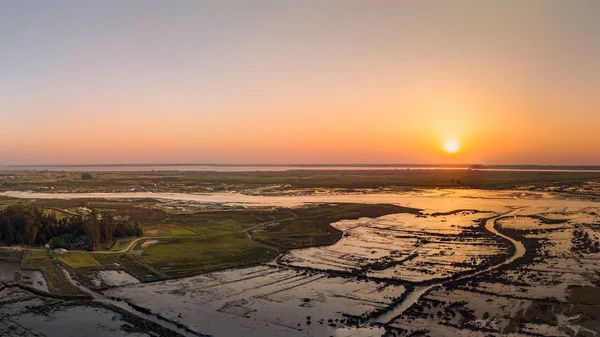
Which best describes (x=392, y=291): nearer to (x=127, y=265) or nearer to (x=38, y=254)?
(x=127, y=265)

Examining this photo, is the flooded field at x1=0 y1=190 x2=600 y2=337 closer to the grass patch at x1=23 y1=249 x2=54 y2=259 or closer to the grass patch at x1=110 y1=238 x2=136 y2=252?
the grass patch at x1=23 y1=249 x2=54 y2=259

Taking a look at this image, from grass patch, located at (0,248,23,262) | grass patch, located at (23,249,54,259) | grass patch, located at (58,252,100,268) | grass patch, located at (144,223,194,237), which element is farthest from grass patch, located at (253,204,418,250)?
grass patch, located at (0,248,23,262)

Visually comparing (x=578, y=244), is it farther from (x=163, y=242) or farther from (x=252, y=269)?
(x=163, y=242)

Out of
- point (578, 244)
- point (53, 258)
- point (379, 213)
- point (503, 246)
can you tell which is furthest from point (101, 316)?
point (379, 213)

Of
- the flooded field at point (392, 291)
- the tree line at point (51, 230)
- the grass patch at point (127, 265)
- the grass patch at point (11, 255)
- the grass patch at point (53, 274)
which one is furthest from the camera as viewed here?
the tree line at point (51, 230)

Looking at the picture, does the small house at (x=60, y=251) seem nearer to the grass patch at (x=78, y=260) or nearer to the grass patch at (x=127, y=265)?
the grass patch at (x=78, y=260)

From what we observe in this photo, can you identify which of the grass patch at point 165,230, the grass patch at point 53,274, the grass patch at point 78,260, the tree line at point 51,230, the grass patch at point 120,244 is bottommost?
the grass patch at point 53,274

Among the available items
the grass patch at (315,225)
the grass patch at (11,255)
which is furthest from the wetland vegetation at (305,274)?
the grass patch at (315,225)
